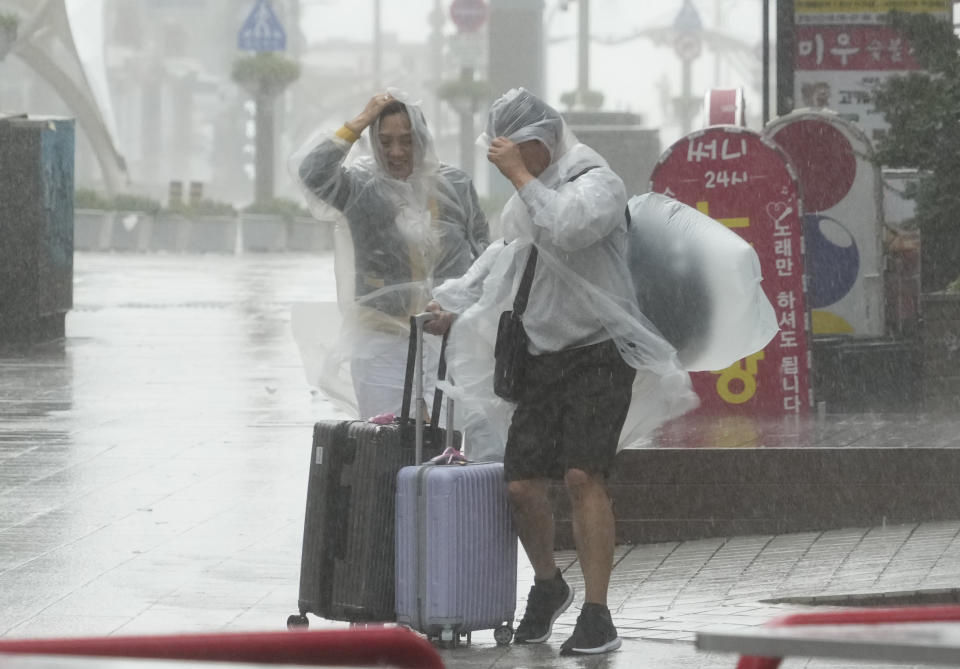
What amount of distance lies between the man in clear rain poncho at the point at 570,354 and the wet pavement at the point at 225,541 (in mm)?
289

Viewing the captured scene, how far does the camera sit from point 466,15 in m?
47.1

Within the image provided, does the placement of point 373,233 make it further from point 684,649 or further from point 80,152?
point 80,152

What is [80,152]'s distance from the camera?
2933 inches

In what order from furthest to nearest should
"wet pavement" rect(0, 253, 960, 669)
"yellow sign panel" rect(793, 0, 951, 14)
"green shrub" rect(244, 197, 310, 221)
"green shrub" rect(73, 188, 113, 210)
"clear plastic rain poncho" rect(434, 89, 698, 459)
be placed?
"green shrub" rect(244, 197, 310, 221) < "green shrub" rect(73, 188, 113, 210) < "yellow sign panel" rect(793, 0, 951, 14) < "wet pavement" rect(0, 253, 960, 669) < "clear plastic rain poncho" rect(434, 89, 698, 459)

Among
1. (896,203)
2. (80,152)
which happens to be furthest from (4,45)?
(80,152)

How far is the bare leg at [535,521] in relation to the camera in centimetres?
619

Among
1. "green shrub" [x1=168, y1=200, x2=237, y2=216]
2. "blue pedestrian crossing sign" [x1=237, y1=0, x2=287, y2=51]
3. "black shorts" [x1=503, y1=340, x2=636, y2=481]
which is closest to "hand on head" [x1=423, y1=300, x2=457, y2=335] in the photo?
"black shorts" [x1=503, y1=340, x2=636, y2=481]

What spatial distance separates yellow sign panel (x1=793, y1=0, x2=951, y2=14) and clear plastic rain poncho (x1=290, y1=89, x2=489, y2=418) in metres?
6.07

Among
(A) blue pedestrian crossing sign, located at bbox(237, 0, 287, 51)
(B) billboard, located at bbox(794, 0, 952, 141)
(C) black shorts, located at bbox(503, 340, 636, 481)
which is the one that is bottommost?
(C) black shorts, located at bbox(503, 340, 636, 481)

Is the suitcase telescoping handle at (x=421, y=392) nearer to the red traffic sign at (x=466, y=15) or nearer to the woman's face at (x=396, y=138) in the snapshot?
the woman's face at (x=396, y=138)

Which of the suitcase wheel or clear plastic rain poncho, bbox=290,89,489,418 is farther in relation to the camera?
clear plastic rain poncho, bbox=290,89,489,418

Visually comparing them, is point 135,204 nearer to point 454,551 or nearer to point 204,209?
point 204,209

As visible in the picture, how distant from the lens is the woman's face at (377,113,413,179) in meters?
6.86

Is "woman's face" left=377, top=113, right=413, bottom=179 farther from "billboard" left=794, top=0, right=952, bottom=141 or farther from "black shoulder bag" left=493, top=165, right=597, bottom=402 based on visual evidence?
"billboard" left=794, top=0, right=952, bottom=141
